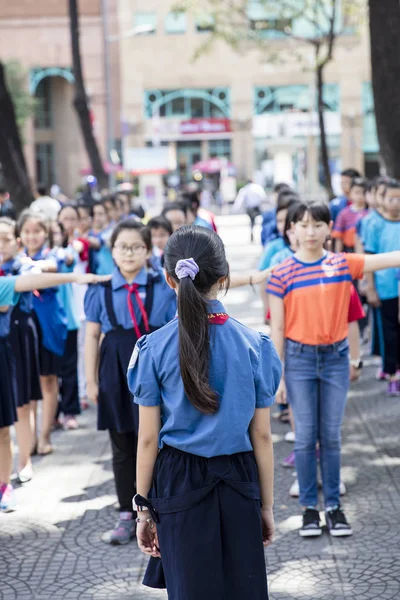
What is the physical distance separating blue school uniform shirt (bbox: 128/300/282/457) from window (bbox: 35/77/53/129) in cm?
6139

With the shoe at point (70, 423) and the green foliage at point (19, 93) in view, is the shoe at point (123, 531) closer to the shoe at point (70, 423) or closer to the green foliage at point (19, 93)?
the shoe at point (70, 423)

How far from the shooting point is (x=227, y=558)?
3.33 meters

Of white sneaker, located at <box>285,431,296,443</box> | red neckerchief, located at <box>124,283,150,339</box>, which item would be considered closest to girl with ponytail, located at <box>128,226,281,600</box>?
red neckerchief, located at <box>124,283,150,339</box>

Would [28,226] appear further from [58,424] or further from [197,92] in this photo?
[197,92]

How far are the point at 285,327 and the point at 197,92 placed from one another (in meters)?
51.1

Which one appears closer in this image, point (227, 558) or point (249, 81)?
point (227, 558)

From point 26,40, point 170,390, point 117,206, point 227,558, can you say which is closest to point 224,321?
point 170,390

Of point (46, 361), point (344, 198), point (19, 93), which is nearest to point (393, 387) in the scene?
point (46, 361)

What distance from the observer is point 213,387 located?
11.0 feet

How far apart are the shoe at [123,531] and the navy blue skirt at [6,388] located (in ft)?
3.06

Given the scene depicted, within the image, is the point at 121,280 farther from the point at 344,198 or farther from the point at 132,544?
the point at 344,198

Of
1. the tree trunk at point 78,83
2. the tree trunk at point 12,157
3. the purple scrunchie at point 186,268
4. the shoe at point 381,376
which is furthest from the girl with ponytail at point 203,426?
the tree trunk at point 78,83

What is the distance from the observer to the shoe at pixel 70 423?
845 cm

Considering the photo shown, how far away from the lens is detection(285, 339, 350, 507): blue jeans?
5551 mm
